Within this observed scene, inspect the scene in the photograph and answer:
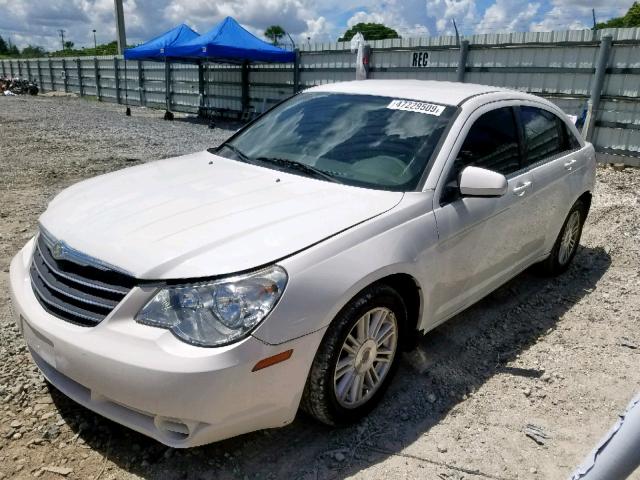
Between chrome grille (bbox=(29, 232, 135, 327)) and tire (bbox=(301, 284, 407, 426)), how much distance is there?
0.88m

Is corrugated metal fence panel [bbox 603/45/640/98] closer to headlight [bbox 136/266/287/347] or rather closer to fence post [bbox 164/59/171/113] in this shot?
headlight [bbox 136/266/287/347]

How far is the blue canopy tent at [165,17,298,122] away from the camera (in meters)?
14.8

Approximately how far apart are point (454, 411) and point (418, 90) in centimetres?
202

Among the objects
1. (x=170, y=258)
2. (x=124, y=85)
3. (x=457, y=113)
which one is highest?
(x=457, y=113)

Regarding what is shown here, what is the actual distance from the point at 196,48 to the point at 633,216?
12455 millimetres

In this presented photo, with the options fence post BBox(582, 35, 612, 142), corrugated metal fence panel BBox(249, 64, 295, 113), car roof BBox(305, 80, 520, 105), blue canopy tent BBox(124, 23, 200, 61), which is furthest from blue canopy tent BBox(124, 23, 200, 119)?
car roof BBox(305, 80, 520, 105)

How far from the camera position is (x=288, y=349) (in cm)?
209

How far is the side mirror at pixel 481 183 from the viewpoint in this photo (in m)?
2.80

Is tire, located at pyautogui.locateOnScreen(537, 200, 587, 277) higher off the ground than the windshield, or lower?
lower

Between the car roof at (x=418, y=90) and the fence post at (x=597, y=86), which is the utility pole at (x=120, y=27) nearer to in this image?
the fence post at (x=597, y=86)

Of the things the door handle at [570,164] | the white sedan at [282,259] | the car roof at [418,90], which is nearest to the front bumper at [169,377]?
the white sedan at [282,259]

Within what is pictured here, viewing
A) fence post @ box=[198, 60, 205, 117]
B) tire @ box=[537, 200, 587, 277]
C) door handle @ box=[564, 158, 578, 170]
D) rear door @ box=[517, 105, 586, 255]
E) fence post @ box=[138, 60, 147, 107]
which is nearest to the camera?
rear door @ box=[517, 105, 586, 255]

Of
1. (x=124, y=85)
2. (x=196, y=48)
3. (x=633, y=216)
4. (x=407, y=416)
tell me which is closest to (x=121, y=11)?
(x=124, y=85)

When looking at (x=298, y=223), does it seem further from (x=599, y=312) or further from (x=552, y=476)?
(x=599, y=312)
